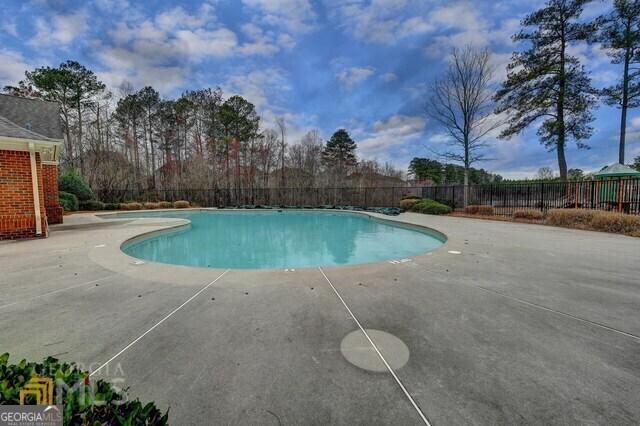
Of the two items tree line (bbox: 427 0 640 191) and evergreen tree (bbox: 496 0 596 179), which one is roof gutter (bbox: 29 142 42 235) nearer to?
tree line (bbox: 427 0 640 191)

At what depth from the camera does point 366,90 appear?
15.0m

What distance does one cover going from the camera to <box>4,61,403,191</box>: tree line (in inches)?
755

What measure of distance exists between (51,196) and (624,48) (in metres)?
25.6

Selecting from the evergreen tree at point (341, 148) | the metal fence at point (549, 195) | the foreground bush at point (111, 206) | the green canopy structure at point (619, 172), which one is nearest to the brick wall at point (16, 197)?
the foreground bush at point (111, 206)

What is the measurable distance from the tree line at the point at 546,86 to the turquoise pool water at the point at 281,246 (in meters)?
8.55

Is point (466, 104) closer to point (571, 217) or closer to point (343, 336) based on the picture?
point (571, 217)

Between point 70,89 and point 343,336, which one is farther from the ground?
point 70,89

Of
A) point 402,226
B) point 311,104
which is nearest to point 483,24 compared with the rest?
point 402,226

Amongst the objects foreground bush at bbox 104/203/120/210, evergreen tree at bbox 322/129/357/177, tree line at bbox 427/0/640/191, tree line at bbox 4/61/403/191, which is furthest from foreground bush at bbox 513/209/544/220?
foreground bush at bbox 104/203/120/210

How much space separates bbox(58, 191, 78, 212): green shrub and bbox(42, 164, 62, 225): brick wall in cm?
495

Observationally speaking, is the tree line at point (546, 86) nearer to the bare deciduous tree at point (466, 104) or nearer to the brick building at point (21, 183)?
the bare deciduous tree at point (466, 104)

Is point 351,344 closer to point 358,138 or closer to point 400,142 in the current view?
point 400,142

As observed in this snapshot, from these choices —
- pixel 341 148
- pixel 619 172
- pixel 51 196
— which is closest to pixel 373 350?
pixel 51 196

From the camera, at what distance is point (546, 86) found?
1243cm
